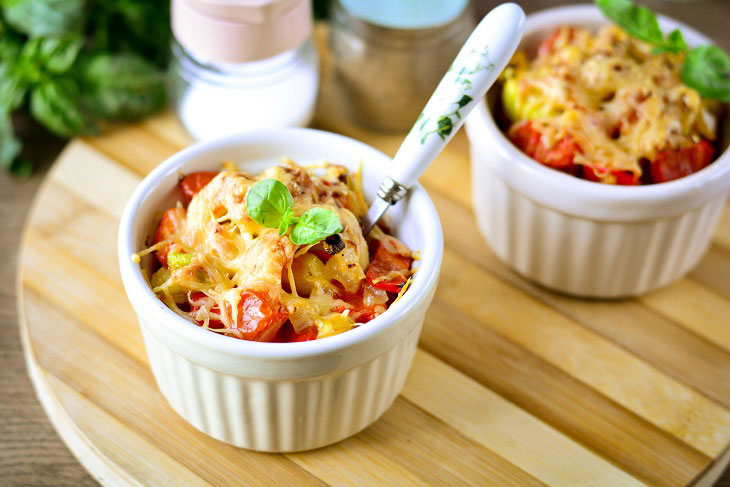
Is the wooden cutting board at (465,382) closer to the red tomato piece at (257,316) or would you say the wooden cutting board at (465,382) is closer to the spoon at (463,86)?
the red tomato piece at (257,316)

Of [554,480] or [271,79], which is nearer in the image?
[554,480]

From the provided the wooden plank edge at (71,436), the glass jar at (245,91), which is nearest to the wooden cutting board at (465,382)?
the wooden plank edge at (71,436)

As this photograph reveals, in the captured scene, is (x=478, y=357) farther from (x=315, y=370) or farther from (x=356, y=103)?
(x=356, y=103)

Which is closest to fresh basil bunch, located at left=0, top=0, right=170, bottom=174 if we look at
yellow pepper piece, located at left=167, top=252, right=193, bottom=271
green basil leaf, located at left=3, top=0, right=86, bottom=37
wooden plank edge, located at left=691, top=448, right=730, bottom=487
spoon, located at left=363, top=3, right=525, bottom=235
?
green basil leaf, located at left=3, top=0, right=86, bottom=37

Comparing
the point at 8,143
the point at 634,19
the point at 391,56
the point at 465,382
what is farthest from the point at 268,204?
the point at 8,143

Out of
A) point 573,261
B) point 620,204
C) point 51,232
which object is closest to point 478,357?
point 573,261

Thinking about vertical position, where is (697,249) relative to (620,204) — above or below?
below
